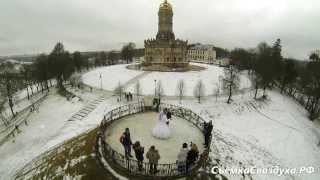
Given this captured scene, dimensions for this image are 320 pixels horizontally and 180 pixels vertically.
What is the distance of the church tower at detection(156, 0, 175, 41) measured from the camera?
53531 mm

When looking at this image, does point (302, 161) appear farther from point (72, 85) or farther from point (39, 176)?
point (72, 85)

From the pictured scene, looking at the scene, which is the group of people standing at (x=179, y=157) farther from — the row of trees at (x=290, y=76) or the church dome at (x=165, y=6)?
the church dome at (x=165, y=6)

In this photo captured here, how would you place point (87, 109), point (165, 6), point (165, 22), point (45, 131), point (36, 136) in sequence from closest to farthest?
point (36, 136), point (45, 131), point (87, 109), point (165, 6), point (165, 22)

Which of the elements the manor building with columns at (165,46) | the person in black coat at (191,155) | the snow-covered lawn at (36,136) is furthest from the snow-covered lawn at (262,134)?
the manor building with columns at (165,46)

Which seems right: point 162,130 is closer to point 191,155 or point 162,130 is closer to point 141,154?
point 141,154

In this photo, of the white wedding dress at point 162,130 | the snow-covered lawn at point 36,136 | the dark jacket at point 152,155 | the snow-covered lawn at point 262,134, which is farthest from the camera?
the snow-covered lawn at point 36,136

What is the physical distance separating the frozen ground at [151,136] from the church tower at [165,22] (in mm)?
40321

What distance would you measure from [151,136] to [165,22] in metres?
45.5

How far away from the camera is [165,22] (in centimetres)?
5438

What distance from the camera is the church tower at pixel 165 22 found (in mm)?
53531

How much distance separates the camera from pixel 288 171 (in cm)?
1800

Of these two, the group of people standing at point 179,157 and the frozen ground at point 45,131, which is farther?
the frozen ground at point 45,131

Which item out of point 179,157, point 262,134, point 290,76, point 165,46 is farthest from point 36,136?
point 290,76

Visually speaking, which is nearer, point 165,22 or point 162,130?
point 162,130
